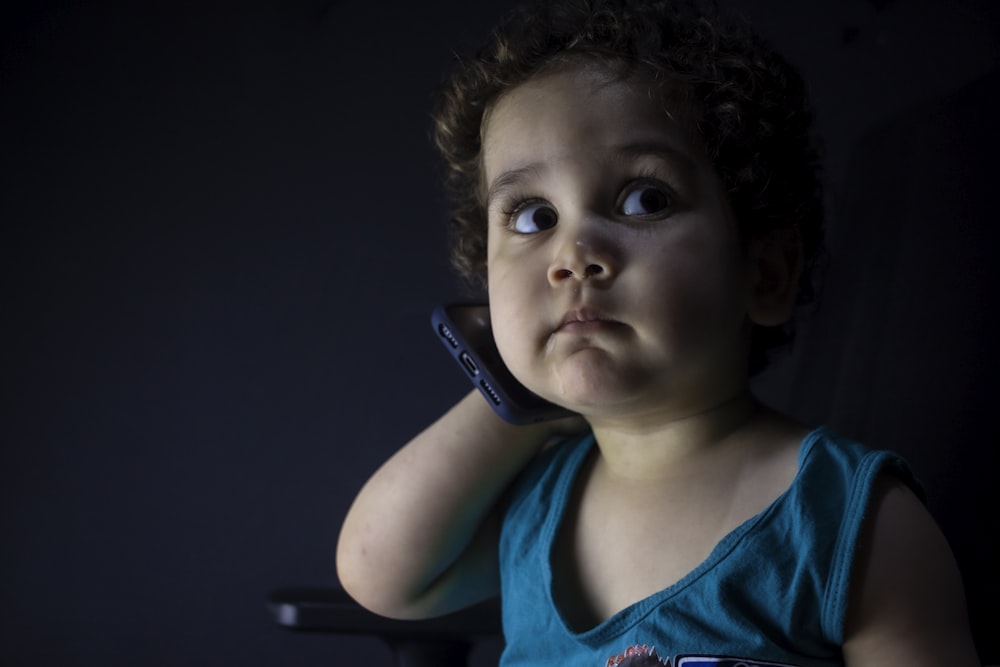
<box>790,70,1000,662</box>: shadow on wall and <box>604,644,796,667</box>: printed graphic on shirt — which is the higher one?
<box>790,70,1000,662</box>: shadow on wall

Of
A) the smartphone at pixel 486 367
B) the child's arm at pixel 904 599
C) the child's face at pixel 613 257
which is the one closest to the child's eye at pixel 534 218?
the child's face at pixel 613 257

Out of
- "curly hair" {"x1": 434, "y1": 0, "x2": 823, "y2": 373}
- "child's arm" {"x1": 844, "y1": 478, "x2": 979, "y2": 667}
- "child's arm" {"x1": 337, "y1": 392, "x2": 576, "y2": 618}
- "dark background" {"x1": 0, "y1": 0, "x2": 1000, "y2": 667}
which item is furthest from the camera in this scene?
"dark background" {"x1": 0, "y1": 0, "x2": 1000, "y2": 667}

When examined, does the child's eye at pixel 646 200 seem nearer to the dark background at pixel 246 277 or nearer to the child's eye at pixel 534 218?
the child's eye at pixel 534 218

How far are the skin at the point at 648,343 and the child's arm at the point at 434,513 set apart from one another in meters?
0.07

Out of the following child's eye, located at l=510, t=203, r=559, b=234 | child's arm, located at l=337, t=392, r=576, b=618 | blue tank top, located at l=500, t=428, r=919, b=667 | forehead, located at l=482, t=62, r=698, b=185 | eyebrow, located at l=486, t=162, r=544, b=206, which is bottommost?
blue tank top, located at l=500, t=428, r=919, b=667

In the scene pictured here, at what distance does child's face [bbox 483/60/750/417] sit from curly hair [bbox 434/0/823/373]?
2 cm

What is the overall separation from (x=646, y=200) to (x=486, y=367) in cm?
19

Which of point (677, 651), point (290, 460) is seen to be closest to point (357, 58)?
point (290, 460)

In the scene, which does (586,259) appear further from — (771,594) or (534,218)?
(771,594)

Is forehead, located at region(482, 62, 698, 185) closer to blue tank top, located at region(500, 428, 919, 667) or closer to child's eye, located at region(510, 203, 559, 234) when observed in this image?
child's eye, located at region(510, 203, 559, 234)

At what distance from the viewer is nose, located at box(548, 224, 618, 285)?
615 millimetres

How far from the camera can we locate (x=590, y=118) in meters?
0.65

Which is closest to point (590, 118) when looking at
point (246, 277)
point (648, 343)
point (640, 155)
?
point (640, 155)

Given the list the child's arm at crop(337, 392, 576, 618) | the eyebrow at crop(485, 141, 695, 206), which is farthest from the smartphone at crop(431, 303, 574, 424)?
the eyebrow at crop(485, 141, 695, 206)
